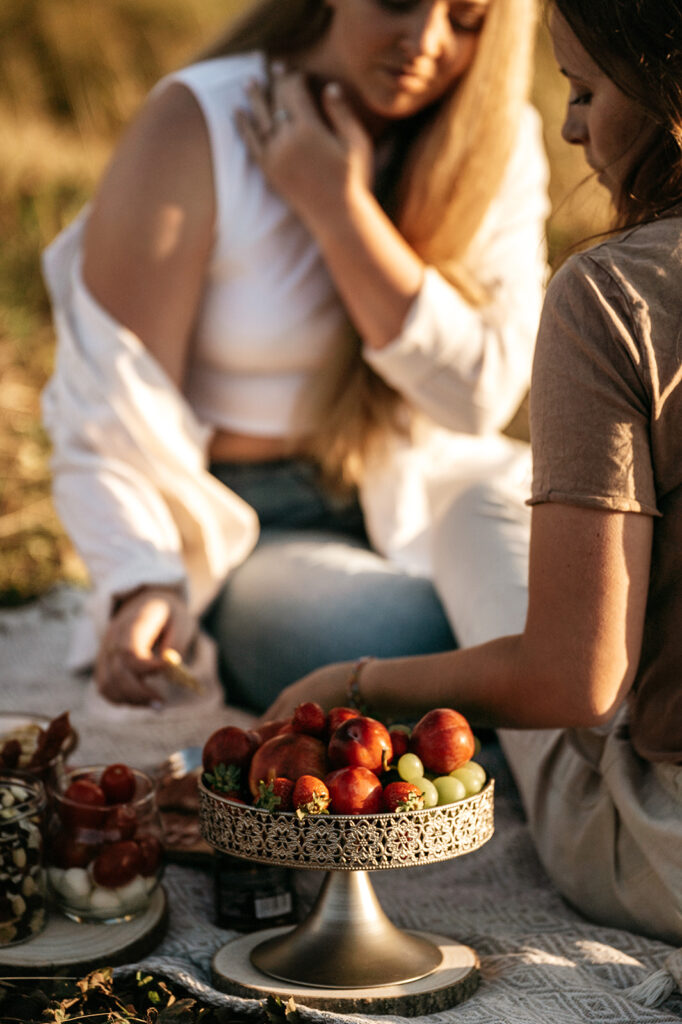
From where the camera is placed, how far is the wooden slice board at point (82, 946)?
3.95 ft

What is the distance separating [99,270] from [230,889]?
1.14 m

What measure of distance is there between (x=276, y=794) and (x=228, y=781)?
0.22 ft

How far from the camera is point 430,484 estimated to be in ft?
7.69

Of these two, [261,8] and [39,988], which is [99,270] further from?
[39,988]

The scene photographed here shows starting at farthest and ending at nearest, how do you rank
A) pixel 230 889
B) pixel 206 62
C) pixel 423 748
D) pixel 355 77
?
1. pixel 206 62
2. pixel 355 77
3. pixel 230 889
4. pixel 423 748

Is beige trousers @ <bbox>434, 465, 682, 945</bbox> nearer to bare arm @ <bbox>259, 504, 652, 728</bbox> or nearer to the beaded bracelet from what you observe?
bare arm @ <bbox>259, 504, 652, 728</bbox>

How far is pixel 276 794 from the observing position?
3.51 ft

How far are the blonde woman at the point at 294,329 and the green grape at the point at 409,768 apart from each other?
2.28 feet

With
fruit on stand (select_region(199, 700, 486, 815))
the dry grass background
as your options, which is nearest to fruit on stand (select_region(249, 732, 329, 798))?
fruit on stand (select_region(199, 700, 486, 815))

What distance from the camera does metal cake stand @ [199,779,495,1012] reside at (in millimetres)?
1052

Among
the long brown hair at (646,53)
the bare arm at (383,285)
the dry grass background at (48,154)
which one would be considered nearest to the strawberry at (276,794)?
the long brown hair at (646,53)

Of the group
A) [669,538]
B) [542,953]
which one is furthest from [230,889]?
[669,538]

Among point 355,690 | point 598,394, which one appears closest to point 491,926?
point 355,690

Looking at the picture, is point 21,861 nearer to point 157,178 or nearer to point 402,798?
point 402,798
